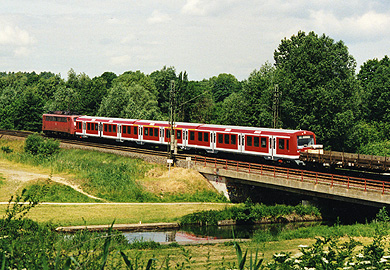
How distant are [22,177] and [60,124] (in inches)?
994

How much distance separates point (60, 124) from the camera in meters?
70.5

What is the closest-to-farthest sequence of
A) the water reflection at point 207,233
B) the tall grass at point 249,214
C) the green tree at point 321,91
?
the water reflection at point 207,233 → the tall grass at point 249,214 → the green tree at point 321,91

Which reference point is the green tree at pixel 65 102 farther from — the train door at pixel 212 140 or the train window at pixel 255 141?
the train window at pixel 255 141

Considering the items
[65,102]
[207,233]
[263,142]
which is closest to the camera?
[207,233]

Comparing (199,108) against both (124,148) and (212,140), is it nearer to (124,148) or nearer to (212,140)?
(124,148)

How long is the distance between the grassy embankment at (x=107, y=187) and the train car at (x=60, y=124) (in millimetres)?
11647

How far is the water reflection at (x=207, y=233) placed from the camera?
3130cm

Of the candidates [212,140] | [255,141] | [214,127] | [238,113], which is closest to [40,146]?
[212,140]

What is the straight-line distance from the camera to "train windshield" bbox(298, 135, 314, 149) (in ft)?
137

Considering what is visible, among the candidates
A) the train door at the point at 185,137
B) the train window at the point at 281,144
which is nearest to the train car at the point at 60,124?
the train door at the point at 185,137

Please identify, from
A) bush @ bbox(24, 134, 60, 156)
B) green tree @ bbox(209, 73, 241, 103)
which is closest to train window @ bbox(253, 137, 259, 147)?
bush @ bbox(24, 134, 60, 156)

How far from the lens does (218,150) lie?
47.5 metres

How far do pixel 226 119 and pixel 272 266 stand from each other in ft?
204

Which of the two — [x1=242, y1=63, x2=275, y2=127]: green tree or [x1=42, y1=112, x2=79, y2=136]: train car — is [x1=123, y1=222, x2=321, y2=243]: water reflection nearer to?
[x1=242, y1=63, x2=275, y2=127]: green tree
